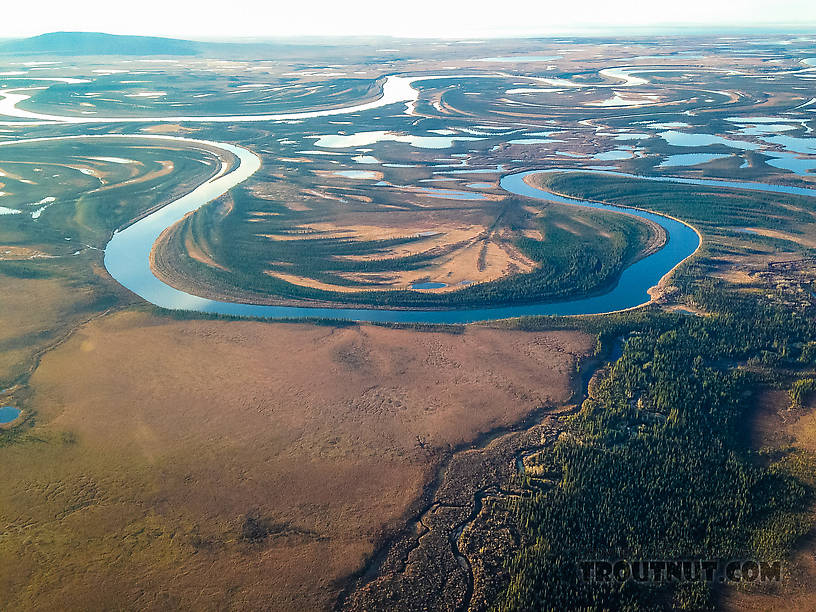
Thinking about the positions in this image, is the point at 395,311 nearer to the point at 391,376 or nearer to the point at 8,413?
the point at 391,376

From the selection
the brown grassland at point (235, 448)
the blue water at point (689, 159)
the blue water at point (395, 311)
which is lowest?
the brown grassland at point (235, 448)

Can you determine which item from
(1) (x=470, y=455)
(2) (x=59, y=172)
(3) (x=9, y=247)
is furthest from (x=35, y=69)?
(1) (x=470, y=455)

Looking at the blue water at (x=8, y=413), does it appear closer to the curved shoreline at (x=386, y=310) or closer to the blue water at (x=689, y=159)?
the curved shoreline at (x=386, y=310)

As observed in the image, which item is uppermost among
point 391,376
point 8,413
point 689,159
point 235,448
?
point 689,159

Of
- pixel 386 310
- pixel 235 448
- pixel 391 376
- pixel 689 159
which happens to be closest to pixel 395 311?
pixel 386 310

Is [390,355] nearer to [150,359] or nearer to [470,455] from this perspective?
[470,455]

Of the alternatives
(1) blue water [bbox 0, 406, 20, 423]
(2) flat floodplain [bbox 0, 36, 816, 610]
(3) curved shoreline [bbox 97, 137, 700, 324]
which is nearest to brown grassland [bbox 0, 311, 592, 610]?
(2) flat floodplain [bbox 0, 36, 816, 610]

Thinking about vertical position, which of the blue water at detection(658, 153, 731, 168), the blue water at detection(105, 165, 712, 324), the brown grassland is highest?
the blue water at detection(658, 153, 731, 168)

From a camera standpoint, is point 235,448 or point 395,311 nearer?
point 235,448

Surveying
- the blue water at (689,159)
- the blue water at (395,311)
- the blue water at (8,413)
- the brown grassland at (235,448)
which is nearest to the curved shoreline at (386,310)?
the blue water at (395,311)

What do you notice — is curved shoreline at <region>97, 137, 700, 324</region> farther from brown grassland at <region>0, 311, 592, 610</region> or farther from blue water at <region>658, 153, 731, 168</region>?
blue water at <region>658, 153, 731, 168</region>
